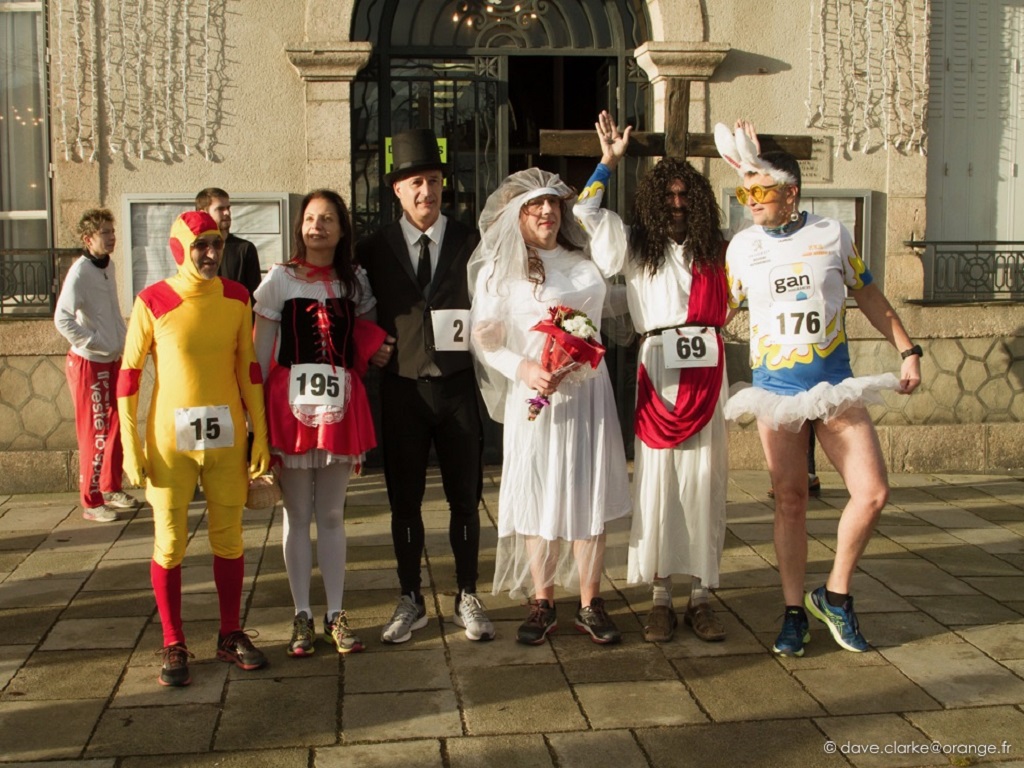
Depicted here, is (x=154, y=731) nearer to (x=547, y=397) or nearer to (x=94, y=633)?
(x=94, y=633)

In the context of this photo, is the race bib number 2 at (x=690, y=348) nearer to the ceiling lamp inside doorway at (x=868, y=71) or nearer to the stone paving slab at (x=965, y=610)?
the stone paving slab at (x=965, y=610)

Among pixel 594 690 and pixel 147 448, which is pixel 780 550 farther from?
pixel 147 448

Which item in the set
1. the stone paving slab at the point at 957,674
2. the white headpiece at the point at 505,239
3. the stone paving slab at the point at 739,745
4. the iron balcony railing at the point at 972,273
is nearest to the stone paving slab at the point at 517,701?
the stone paving slab at the point at 739,745

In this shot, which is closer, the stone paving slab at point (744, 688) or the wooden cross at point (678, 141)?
the stone paving slab at point (744, 688)

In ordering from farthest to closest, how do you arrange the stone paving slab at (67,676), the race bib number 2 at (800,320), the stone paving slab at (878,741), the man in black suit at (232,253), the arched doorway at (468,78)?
the arched doorway at (468,78)
the man in black suit at (232,253)
the race bib number 2 at (800,320)
the stone paving slab at (67,676)
the stone paving slab at (878,741)

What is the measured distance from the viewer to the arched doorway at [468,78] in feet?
27.8

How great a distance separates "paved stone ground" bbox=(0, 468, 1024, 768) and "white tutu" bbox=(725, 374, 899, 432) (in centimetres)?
84

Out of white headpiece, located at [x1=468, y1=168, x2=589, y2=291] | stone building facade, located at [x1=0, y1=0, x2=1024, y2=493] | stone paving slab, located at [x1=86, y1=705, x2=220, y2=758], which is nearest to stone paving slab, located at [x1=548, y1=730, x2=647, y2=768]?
stone paving slab, located at [x1=86, y1=705, x2=220, y2=758]

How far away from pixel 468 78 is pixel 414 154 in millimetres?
3741

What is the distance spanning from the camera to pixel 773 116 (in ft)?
27.9

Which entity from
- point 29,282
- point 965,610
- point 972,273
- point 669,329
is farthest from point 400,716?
point 972,273

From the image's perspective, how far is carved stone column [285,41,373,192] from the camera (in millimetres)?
8031

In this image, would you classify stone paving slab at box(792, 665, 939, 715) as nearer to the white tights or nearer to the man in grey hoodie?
the white tights

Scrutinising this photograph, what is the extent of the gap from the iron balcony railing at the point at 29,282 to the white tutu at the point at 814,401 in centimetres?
532
